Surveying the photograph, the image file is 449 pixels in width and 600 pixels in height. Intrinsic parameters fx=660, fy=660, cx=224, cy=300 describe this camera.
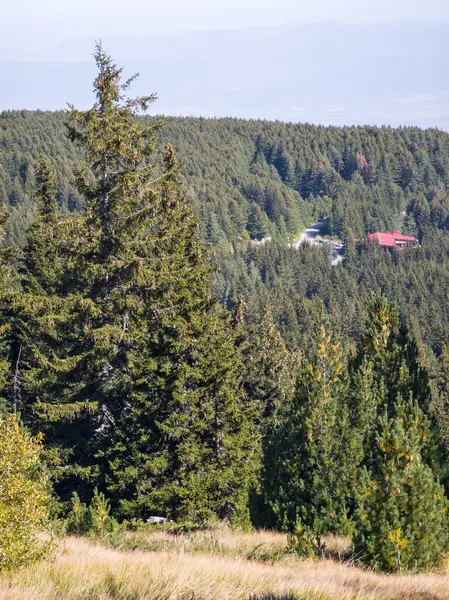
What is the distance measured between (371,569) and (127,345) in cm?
1021

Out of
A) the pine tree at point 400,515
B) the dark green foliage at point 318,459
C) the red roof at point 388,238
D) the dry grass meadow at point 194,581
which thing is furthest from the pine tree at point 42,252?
the red roof at point 388,238

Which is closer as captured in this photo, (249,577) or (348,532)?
(249,577)

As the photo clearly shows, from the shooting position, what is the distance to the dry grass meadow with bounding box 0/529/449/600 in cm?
734

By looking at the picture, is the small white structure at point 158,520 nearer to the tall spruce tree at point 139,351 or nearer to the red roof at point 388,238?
the tall spruce tree at point 139,351

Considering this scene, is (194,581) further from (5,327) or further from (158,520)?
(5,327)

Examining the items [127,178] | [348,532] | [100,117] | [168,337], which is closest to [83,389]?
[168,337]

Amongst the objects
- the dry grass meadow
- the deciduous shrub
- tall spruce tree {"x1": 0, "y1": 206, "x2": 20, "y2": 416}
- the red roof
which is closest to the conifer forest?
the deciduous shrub

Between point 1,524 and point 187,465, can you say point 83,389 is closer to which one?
point 187,465

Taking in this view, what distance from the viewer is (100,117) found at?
1789cm

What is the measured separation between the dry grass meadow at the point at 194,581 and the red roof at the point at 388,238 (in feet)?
552

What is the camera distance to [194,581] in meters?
7.80

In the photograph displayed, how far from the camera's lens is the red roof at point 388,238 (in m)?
179

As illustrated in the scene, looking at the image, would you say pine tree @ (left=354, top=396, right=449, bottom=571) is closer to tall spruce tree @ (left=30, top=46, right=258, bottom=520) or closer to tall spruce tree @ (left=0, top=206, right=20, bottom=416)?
tall spruce tree @ (left=30, top=46, right=258, bottom=520)

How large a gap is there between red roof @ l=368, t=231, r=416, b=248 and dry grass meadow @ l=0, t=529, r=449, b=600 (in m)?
168
